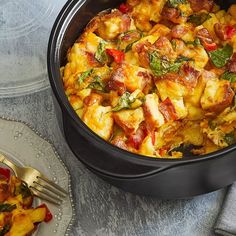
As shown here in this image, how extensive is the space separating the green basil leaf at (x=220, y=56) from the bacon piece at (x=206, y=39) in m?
0.02

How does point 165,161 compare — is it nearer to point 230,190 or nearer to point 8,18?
point 230,190

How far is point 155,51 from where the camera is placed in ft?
6.45

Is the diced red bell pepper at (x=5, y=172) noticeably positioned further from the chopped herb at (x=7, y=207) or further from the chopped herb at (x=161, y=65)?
the chopped herb at (x=161, y=65)

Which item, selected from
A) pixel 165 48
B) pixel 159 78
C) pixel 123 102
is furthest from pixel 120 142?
pixel 165 48

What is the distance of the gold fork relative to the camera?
6.86ft

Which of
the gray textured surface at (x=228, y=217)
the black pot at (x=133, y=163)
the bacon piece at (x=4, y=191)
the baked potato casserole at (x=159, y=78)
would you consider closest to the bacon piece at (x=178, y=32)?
the baked potato casserole at (x=159, y=78)

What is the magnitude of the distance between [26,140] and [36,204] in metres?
0.24

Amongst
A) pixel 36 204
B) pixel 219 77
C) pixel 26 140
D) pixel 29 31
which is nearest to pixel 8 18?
pixel 29 31

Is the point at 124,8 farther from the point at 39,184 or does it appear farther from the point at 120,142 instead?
the point at 39,184

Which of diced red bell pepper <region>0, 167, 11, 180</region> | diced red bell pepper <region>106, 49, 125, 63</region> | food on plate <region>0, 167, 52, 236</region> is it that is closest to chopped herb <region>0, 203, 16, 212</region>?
food on plate <region>0, 167, 52, 236</region>

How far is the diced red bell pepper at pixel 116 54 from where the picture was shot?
201 cm

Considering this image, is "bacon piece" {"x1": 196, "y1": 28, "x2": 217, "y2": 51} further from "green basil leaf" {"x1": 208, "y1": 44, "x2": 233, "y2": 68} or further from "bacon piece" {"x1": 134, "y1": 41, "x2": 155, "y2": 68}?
"bacon piece" {"x1": 134, "y1": 41, "x2": 155, "y2": 68}

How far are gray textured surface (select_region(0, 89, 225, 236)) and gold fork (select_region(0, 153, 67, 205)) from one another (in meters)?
0.10

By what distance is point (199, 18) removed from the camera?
6.86ft
